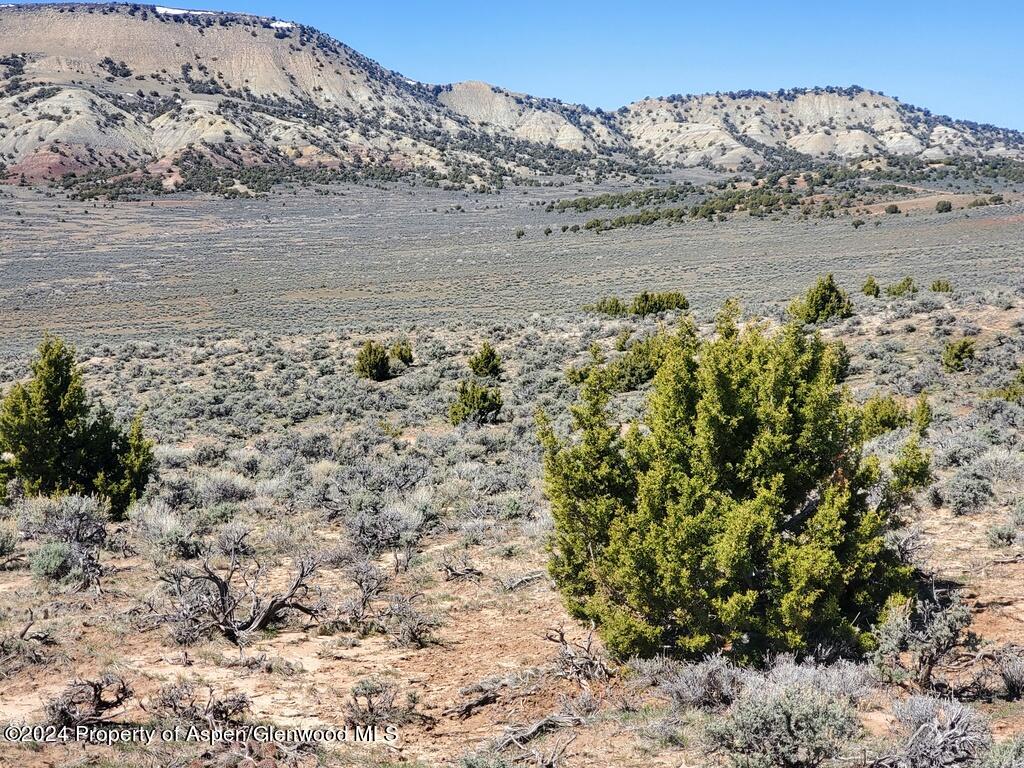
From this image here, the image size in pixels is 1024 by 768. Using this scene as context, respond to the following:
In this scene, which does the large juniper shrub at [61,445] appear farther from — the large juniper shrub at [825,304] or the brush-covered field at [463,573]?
the large juniper shrub at [825,304]

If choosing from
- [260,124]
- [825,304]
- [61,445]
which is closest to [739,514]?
[61,445]

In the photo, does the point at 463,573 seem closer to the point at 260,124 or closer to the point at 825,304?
the point at 825,304

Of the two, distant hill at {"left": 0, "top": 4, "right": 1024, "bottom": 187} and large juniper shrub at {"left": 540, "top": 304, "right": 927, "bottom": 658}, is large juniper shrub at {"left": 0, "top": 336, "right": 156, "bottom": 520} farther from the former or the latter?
distant hill at {"left": 0, "top": 4, "right": 1024, "bottom": 187}

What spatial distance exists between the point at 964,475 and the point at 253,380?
74.4 feet

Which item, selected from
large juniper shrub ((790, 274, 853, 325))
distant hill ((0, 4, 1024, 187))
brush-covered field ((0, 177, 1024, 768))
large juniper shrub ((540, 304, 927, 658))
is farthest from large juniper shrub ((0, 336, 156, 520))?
distant hill ((0, 4, 1024, 187))

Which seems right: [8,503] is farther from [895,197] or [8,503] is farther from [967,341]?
[895,197]

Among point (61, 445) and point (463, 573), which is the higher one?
point (61, 445)

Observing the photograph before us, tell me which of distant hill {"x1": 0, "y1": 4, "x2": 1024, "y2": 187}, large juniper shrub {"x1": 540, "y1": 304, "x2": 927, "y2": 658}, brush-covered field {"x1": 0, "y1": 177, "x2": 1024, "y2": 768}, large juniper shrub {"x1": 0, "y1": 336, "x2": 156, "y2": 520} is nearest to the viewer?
brush-covered field {"x1": 0, "y1": 177, "x2": 1024, "y2": 768}

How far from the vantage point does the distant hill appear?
399ft

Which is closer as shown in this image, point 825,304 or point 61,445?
point 61,445

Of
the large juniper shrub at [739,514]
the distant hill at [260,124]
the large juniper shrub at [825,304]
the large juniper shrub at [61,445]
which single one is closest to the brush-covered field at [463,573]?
the large juniper shrub at [739,514]

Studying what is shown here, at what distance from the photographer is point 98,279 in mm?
55844

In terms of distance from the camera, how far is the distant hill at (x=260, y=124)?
399 feet

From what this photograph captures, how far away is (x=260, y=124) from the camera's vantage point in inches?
5364
